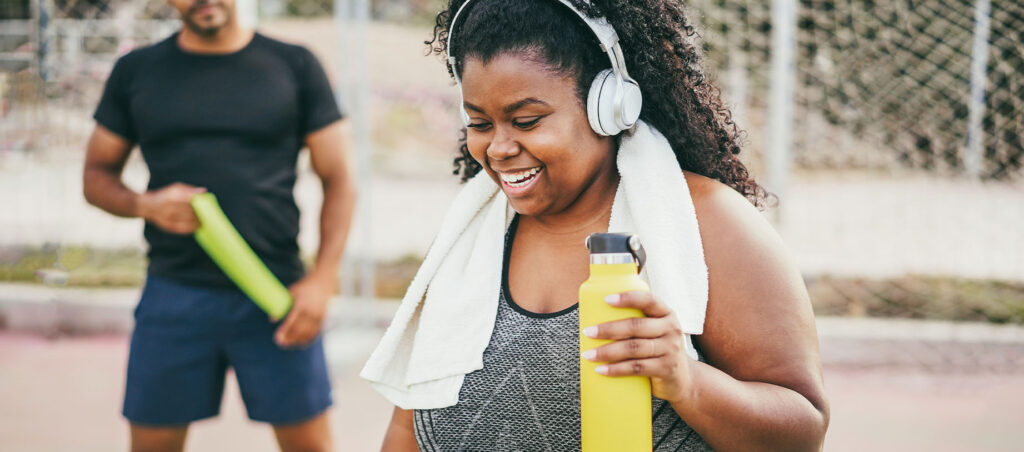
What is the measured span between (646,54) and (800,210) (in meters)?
6.06

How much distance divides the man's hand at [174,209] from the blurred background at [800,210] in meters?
1.83

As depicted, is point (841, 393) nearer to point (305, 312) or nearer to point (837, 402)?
point (837, 402)

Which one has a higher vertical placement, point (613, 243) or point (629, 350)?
point (613, 243)

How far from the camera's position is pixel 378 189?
9109 mm

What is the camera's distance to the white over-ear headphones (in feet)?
5.07

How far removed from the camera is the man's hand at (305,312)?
2.96 meters

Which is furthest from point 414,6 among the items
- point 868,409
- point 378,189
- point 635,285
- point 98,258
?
point 635,285

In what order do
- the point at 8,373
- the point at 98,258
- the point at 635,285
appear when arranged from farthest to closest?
the point at 98,258 < the point at 8,373 < the point at 635,285

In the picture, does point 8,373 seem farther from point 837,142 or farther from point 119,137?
point 837,142

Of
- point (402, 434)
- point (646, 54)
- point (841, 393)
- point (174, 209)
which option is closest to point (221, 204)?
point (174, 209)

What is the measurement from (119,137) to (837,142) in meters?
5.44

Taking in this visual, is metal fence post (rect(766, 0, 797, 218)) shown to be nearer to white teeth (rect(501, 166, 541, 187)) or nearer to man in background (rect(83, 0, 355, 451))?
man in background (rect(83, 0, 355, 451))

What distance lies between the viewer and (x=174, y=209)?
279 centimetres

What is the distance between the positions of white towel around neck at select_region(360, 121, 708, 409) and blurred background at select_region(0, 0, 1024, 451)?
106 inches
